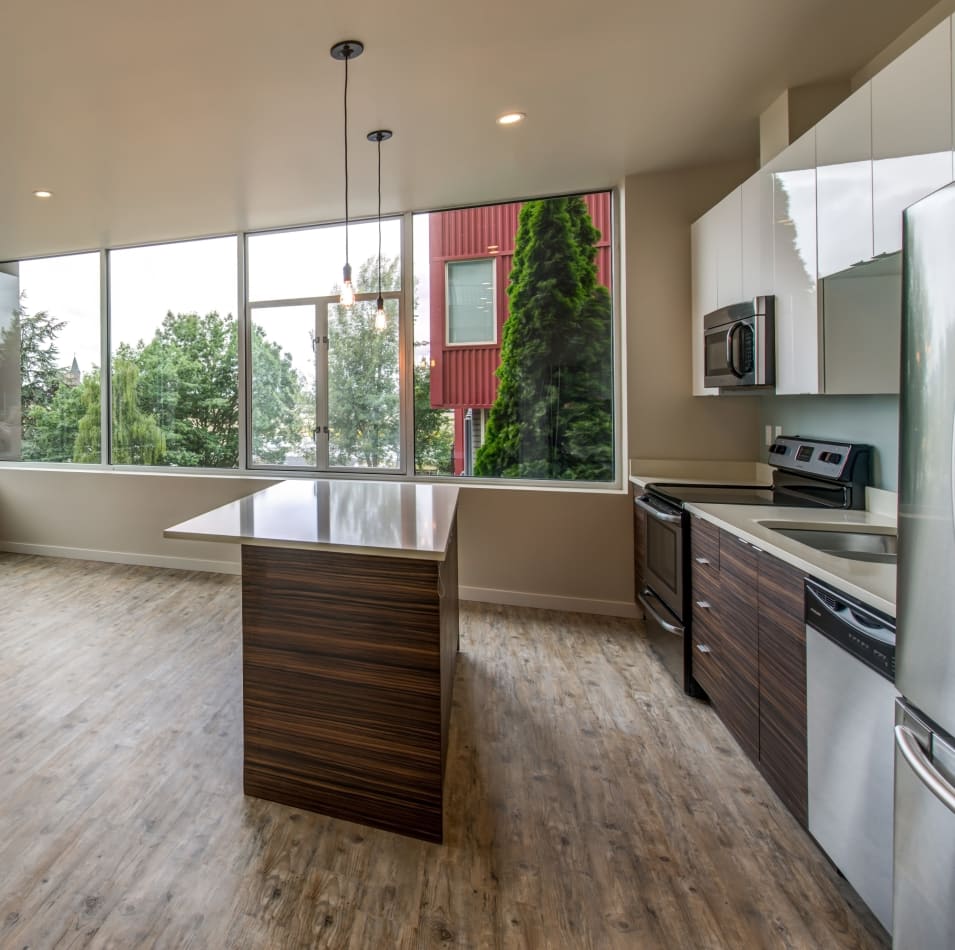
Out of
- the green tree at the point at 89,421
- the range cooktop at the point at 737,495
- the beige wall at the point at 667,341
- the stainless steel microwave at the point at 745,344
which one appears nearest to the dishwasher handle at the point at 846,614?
the range cooktop at the point at 737,495

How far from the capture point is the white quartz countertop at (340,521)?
5.42ft

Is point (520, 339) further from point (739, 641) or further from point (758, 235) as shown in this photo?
point (739, 641)

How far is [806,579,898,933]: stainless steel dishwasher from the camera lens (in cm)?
123

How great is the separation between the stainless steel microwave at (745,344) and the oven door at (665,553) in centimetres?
73

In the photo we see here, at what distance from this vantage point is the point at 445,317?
4012 mm

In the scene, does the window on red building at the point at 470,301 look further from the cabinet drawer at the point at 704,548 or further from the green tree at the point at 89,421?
the green tree at the point at 89,421

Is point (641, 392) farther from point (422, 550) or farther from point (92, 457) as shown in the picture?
point (92, 457)

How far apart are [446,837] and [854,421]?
236 cm

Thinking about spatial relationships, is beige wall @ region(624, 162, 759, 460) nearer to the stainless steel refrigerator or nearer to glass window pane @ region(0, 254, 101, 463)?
the stainless steel refrigerator

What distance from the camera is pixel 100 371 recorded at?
4.98 m

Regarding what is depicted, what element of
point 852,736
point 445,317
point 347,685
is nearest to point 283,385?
point 445,317

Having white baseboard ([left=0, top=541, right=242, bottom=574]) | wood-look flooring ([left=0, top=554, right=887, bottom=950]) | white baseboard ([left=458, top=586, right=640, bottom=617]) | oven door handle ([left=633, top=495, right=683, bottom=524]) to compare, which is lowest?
wood-look flooring ([left=0, top=554, right=887, bottom=950])

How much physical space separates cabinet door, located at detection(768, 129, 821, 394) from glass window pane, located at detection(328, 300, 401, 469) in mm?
2686

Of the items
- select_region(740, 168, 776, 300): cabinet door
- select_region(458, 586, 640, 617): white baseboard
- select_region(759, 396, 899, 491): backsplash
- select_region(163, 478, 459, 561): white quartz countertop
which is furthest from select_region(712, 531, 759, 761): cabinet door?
select_region(458, 586, 640, 617): white baseboard
